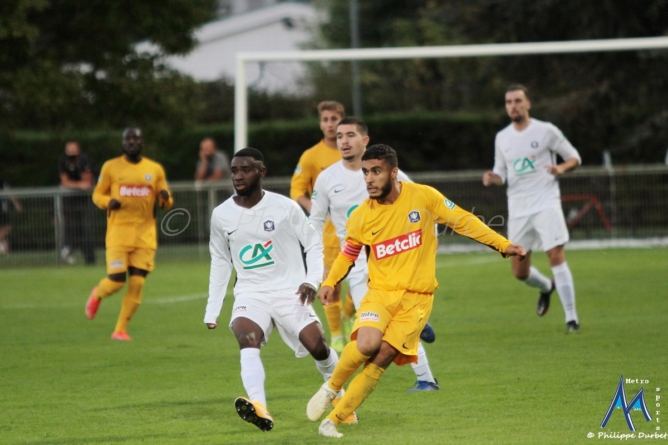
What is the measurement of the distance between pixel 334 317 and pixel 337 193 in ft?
5.05

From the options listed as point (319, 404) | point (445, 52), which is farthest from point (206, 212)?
point (319, 404)

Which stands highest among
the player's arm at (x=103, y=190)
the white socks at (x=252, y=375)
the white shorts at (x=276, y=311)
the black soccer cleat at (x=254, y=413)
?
the player's arm at (x=103, y=190)

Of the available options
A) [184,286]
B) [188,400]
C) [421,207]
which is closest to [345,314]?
[188,400]

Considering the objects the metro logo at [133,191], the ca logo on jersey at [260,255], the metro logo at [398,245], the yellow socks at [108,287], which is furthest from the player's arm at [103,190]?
the metro logo at [398,245]

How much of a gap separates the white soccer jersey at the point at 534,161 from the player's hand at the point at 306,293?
461cm

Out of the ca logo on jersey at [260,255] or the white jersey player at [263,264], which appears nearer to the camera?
the white jersey player at [263,264]

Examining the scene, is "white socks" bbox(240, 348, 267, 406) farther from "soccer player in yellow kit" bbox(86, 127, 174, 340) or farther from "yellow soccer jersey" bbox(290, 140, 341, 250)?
"soccer player in yellow kit" bbox(86, 127, 174, 340)

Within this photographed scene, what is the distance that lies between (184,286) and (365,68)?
19.9 meters

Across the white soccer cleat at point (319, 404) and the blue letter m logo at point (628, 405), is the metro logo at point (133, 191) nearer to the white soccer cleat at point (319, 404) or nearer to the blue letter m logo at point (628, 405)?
the white soccer cleat at point (319, 404)

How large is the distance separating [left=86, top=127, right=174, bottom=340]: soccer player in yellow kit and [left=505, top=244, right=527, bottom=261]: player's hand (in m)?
5.34

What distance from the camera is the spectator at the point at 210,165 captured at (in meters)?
20.0

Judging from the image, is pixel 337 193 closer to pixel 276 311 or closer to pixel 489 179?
pixel 489 179

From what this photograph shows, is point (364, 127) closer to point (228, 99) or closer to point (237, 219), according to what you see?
point (237, 219)

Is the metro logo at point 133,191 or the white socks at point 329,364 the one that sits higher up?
the metro logo at point 133,191
